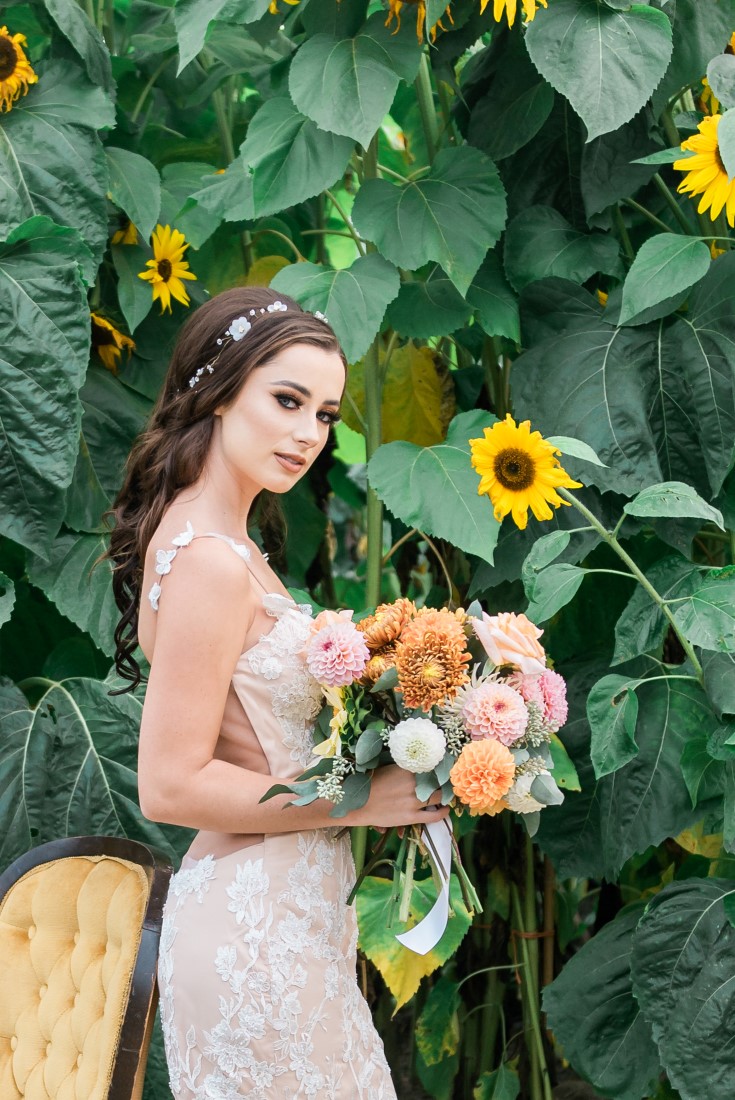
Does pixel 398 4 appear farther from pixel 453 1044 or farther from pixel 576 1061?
pixel 453 1044

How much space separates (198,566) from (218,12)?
0.93 meters

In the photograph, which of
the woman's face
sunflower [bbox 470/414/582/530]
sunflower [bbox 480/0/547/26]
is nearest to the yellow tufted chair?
the woman's face

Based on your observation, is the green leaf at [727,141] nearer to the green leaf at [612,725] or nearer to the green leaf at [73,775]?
the green leaf at [612,725]

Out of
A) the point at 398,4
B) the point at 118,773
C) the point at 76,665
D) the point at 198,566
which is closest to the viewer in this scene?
the point at 198,566

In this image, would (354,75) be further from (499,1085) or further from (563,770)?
(499,1085)

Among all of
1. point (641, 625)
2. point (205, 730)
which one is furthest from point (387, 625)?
point (641, 625)

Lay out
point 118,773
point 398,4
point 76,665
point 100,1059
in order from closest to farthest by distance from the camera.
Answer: point 100,1059
point 398,4
point 118,773
point 76,665

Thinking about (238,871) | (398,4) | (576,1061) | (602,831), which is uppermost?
(398,4)

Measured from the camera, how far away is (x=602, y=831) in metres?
1.73

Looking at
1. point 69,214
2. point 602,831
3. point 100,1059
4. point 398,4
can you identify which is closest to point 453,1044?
point 602,831

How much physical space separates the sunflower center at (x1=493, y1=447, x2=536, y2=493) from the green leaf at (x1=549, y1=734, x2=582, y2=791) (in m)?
0.45

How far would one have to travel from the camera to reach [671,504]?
1344mm

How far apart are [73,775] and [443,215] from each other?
0.94 m

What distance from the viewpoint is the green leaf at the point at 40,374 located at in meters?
1.78
